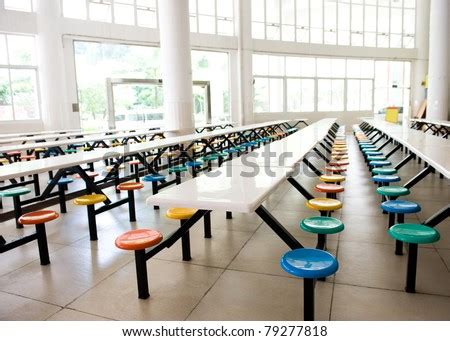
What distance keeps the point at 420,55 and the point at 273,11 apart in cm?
628

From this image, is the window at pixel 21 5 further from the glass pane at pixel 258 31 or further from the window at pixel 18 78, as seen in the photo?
the glass pane at pixel 258 31

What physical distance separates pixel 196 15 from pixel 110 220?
886 cm

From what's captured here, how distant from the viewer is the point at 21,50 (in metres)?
8.02

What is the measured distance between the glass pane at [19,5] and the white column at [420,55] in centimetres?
1333

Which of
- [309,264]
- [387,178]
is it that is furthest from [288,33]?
[309,264]

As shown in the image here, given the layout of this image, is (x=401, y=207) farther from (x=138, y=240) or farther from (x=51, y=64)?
(x=51, y=64)

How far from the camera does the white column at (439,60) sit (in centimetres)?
1020

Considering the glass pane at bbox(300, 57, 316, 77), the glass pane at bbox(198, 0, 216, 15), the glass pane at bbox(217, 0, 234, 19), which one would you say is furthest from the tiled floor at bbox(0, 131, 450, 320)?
the glass pane at bbox(300, 57, 316, 77)

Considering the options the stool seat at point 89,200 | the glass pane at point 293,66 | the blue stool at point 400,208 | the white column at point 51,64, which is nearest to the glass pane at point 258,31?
the glass pane at point 293,66

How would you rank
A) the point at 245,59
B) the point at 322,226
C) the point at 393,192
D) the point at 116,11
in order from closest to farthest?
the point at 322,226 → the point at 393,192 → the point at 116,11 → the point at 245,59

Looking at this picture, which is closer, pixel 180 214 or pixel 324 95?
pixel 180 214

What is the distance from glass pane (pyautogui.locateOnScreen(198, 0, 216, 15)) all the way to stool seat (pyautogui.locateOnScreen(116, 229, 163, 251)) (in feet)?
33.4
